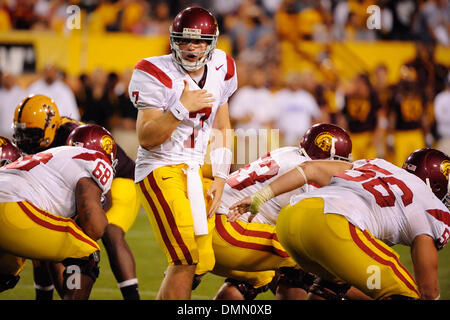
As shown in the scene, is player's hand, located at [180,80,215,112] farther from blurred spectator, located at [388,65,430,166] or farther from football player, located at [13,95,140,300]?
blurred spectator, located at [388,65,430,166]

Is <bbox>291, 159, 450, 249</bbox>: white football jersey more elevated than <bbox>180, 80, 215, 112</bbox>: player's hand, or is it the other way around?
<bbox>180, 80, 215, 112</bbox>: player's hand

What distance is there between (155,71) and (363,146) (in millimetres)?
8026

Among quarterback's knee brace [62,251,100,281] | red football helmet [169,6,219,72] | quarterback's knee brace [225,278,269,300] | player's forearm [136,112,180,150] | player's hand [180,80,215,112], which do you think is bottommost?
quarterback's knee brace [225,278,269,300]

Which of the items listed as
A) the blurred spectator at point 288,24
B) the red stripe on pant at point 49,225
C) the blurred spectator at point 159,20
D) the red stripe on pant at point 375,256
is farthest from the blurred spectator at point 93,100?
the red stripe on pant at point 375,256

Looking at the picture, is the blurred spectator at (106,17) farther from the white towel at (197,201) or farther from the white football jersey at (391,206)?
the white football jersey at (391,206)

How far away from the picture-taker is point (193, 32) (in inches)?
152

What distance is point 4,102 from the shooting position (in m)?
11.0

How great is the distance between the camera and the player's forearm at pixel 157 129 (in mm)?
3668

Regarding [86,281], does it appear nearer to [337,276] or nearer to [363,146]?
[337,276]

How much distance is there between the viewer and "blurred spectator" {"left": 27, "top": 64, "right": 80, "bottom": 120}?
10406 millimetres

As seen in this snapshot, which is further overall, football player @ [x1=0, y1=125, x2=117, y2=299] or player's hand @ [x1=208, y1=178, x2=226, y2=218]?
player's hand @ [x1=208, y1=178, x2=226, y2=218]

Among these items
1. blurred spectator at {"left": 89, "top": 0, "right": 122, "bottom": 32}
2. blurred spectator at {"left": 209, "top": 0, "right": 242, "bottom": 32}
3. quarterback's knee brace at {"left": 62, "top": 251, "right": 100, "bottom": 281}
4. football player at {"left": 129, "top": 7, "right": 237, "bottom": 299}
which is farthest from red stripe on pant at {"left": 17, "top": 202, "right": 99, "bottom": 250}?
blurred spectator at {"left": 209, "top": 0, "right": 242, "bottom": 32}

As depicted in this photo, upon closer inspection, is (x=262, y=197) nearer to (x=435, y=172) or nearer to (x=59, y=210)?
(x=435, y=172)
